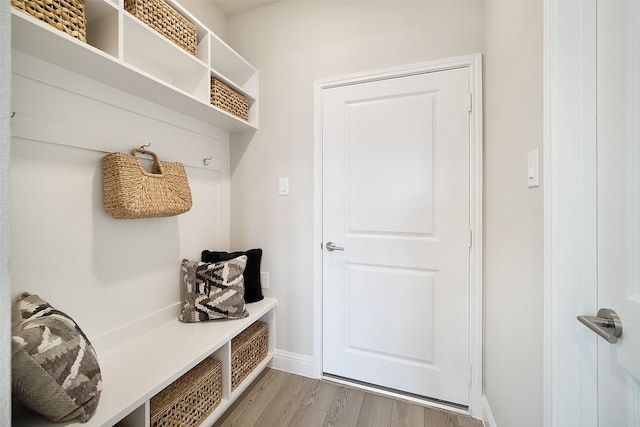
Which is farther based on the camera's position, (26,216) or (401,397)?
(401,397)

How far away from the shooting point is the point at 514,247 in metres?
1.07

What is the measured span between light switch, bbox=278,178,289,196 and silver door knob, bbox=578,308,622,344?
160 centimetres

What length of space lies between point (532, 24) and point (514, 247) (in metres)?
0.81

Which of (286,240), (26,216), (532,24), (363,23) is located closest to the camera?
(532,24)

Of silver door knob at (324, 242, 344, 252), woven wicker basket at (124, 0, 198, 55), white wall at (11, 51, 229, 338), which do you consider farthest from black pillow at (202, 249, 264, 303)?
woven wicker basket at (124, 0, 198, 55)

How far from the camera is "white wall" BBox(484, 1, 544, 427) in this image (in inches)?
35.0

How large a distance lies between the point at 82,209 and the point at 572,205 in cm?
186

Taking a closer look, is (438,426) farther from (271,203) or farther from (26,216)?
(26,216)

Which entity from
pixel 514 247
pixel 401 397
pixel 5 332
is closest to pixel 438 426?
pixel 401 397

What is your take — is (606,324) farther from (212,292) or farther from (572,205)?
(212,292)

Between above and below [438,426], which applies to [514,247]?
above

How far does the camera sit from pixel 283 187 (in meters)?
1.90

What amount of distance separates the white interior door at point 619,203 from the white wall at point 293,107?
1042mm

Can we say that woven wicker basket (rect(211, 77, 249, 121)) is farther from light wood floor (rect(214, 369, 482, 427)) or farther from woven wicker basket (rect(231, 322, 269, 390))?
light wood floor (rect(214, 369, 482, 427))
